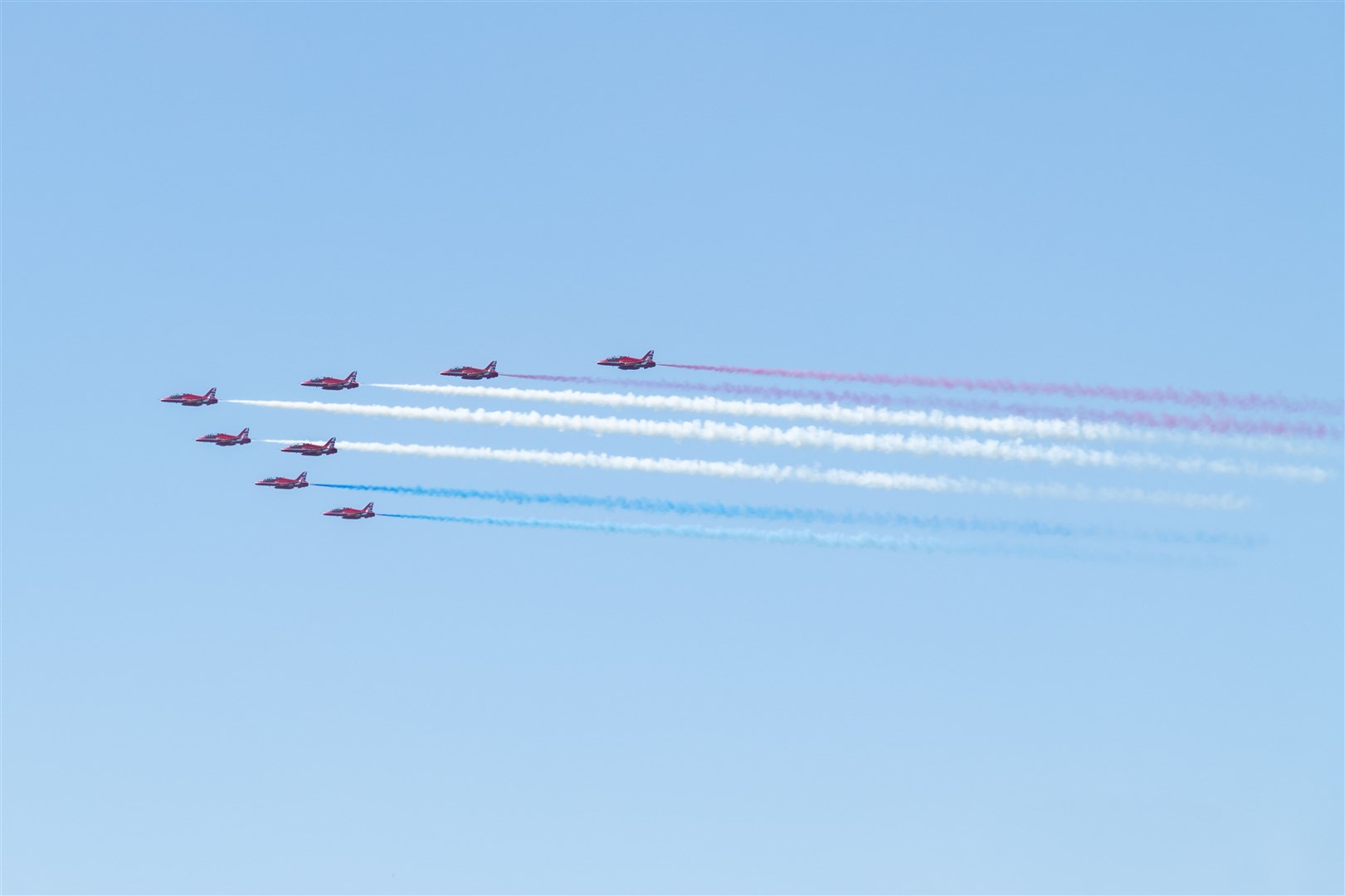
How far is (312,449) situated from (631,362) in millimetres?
19938

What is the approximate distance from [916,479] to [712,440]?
35.9ft

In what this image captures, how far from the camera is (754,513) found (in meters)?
111

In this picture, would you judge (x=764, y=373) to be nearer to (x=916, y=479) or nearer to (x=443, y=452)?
(x=916, y=479)

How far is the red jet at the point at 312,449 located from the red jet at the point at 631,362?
17027 millimetres

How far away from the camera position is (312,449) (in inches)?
5123

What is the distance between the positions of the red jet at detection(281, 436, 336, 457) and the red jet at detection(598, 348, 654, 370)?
1703 cm

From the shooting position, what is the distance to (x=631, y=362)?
403ft

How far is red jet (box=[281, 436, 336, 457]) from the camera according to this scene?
12912cm

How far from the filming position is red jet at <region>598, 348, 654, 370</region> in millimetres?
122625

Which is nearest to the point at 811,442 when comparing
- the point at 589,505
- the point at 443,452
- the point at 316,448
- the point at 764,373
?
the point at 764,373

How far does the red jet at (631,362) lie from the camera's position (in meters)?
123

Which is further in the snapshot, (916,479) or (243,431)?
(243,431)

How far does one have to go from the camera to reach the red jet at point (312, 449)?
12912 cm

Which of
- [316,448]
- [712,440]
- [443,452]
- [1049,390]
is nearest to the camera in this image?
[1049,390]
